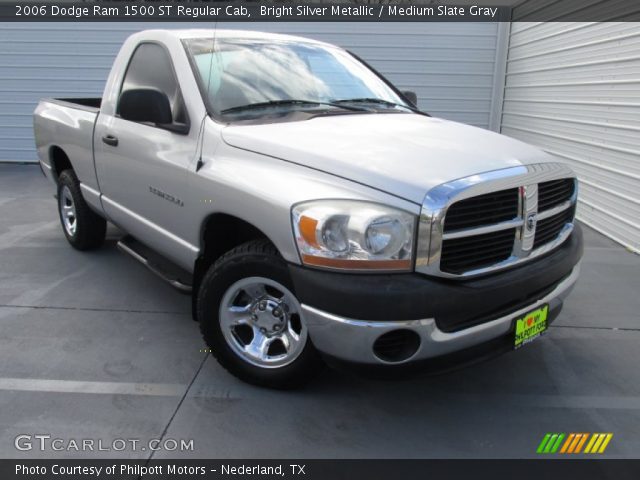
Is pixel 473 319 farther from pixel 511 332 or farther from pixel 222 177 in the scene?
pixel 222 177

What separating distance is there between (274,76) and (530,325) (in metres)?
2.15

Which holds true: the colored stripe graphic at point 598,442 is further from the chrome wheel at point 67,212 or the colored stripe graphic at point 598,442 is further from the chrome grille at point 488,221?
the chrome wheel at point 67,212

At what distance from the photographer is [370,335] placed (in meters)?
2.33

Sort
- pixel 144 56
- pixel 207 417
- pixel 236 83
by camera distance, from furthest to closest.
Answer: pixel 144 56
pixel 236 83
pixel 207 417

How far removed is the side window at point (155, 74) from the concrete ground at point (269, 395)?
1.52 m

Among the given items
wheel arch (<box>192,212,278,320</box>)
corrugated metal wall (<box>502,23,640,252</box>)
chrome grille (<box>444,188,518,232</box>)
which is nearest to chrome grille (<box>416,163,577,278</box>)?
chrome grille (<box>444,188,518,232</box>)

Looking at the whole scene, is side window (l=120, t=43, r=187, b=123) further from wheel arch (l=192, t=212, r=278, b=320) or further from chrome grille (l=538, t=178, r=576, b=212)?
chrome grille (l=538, t=178, r=576, b=212)

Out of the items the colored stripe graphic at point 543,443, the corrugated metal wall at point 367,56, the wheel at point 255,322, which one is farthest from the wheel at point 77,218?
the corrugated metal wall at point 367,56

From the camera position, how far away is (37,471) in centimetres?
242

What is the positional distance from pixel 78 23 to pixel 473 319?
34.4 feet

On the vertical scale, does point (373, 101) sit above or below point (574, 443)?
above

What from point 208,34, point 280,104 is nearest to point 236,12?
point 208,34

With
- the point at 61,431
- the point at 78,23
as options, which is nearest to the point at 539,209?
the point at 61,431

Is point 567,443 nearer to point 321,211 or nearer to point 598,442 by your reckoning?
point 598,442
